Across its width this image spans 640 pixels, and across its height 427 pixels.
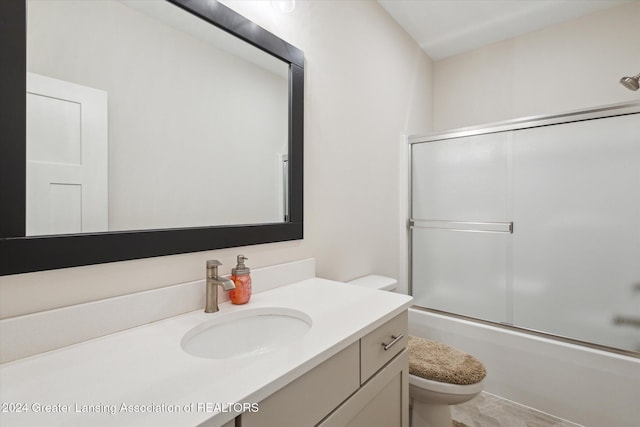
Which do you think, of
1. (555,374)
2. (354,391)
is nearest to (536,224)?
(555,374)

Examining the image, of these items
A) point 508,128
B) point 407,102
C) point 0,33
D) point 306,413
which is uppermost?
point 407,102

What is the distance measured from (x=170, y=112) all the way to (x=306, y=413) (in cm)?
93

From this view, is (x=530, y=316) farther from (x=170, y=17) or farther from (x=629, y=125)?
(x=170, y=17)

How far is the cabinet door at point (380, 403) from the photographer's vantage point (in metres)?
0.82

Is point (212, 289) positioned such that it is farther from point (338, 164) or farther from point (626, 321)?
point (626, 321)

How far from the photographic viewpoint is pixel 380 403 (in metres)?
0.98

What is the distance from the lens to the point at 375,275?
1.95 metres

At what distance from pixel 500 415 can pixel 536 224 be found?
3.60 ft

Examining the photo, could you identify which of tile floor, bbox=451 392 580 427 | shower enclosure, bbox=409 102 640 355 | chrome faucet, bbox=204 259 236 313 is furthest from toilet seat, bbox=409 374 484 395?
chrome faucet, bbox=204 259 236 313

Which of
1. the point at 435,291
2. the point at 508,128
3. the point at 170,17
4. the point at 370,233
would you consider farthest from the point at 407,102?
the point at 170,17

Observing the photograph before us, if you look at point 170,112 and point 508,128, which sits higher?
point 508,128

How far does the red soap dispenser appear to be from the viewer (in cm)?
104

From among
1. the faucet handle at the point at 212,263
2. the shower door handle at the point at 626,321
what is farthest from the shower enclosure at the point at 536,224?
the faucet handle at the point at 212,263

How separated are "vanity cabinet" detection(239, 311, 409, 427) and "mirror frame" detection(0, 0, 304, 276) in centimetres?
56
